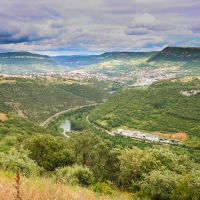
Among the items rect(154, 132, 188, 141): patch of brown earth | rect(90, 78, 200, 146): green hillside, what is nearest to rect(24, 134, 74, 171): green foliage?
rect(90, 78, 200, 146): green hillside

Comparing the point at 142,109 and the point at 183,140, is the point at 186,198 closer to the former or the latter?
the point at 183,140

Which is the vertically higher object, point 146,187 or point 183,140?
point 146,187

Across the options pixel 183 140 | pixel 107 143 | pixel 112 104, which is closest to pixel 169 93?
pixel 112 104

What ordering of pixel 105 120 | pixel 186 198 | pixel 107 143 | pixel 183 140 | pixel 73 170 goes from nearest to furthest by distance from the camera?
1. pixel 186 198
2. pixel 73 170
3. pixel 107 143
4. pixel 183 140
5. pixel 105 120

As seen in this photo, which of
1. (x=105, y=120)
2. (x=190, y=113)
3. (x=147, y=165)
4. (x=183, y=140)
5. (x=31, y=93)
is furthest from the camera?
(x=31, y=93)

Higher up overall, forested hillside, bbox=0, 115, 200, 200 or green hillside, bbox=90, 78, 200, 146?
forested hillside, bbox=0, 115, 200, 200

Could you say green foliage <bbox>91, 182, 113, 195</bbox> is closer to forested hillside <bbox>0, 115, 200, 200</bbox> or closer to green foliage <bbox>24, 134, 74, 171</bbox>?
forested hillside <bbox>0, 115, 200, 200</bbox>
